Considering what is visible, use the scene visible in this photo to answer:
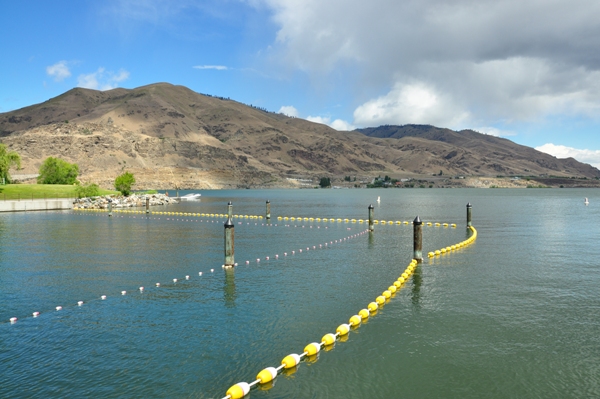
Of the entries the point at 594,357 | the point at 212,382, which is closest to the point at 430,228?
the point at 594,357

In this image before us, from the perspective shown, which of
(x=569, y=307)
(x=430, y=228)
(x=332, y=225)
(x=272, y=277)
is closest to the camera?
(x=569, y=307)

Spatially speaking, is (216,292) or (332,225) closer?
(216,292)

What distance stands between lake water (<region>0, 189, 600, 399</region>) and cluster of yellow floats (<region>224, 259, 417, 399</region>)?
233 mm

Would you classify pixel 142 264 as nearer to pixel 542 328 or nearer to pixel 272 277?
pixel 272 277

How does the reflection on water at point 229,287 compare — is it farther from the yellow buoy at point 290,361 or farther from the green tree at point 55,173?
the green tree at point 55,173

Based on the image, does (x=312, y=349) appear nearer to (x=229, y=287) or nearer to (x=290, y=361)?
(x=290, y=361)

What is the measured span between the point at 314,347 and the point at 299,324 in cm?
249

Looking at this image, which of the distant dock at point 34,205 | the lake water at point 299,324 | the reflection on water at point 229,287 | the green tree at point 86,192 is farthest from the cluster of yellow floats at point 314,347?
the green tree at point 86,192

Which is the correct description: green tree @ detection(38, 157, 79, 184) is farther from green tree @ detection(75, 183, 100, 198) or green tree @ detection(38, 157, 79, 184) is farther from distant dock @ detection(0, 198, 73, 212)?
distant dock @ detection(0, 198, 73, 212)

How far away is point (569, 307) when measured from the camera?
17203mm

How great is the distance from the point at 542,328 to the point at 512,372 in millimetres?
3789

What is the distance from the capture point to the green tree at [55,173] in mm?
115250

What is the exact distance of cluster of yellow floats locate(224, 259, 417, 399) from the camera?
10609 millimetres

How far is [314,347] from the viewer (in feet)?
42.5
